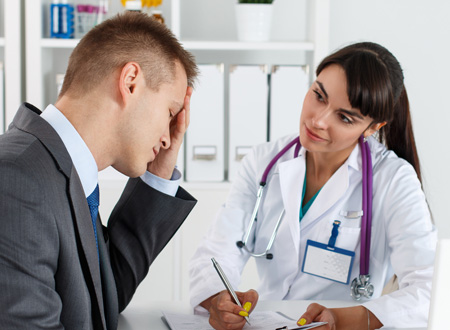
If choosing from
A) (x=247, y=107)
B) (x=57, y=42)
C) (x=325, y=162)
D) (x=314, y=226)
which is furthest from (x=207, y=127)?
(x=314, y=226)

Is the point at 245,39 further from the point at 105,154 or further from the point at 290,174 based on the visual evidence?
the point at 105,154

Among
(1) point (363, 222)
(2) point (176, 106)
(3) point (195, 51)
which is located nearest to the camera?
(2) point (176, 106)

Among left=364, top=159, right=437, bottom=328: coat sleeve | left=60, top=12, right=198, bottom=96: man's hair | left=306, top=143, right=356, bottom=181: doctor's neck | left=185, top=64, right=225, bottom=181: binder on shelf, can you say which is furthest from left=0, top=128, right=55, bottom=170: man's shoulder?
left=185, top=64, right=225, bottom=181: binder on shelf

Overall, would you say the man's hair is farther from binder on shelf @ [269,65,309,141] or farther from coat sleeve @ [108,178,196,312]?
binder on shelf @ [269,65,309,141]

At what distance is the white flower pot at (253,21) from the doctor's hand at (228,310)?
1.41 meters

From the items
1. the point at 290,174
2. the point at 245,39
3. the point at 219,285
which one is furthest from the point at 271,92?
the point at 219,285

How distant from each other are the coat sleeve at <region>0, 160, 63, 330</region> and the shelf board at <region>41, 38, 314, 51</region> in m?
1.65

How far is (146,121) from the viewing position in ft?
4.23

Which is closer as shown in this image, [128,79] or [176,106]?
[128,79]

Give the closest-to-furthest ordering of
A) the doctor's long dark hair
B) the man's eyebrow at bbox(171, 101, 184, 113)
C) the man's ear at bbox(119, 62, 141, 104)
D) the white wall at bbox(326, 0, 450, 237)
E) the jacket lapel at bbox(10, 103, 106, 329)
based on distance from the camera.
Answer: the jacket lapel at bbox(10, 103, 106, 329) → the man's ear at bbox(119, 62, 141, 104) → the man's eyebrow at bbox(171, 101, 184, 113) → the doctor's long dark hair → the white wall at bbox(326, 0, 450, 237)

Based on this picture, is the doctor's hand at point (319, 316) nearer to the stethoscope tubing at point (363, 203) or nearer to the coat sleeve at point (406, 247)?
the coat sleeve at point (406, 247)

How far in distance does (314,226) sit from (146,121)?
0.69 meters

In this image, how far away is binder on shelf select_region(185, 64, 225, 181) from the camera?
102 inches

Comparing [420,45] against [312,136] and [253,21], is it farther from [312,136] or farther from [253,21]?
[312,136]
